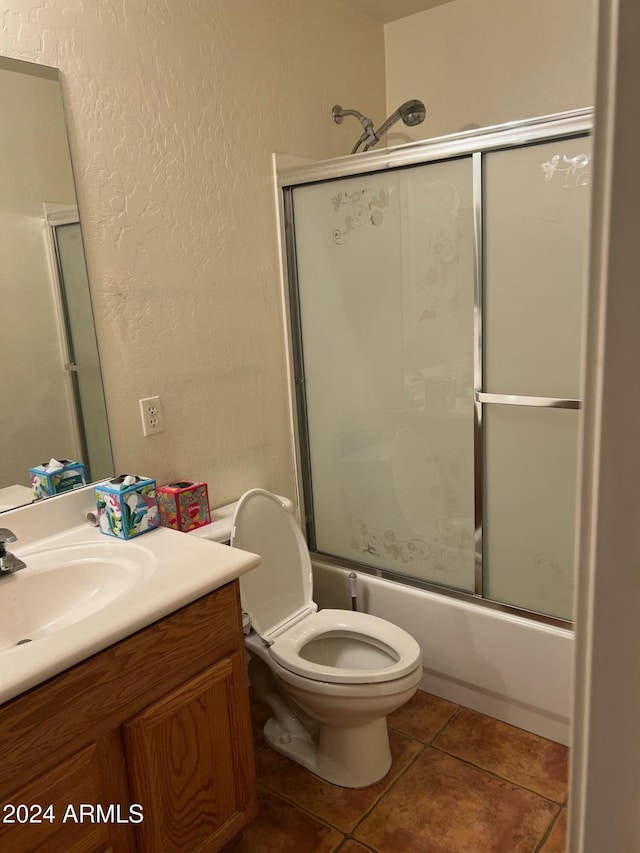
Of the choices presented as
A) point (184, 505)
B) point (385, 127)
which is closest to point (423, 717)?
point (184, 505)

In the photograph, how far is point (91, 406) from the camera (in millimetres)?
A: 1712

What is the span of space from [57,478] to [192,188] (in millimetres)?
948

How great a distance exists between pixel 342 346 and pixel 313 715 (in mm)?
1201

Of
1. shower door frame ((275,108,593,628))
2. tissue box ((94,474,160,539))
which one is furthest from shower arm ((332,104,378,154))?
tissue box ((94,474,160,539))

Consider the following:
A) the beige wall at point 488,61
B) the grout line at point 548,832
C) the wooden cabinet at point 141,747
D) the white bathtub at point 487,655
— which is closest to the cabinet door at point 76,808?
the wooden cabinet at point 141,747

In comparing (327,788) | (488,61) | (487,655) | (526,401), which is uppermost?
(488,61)

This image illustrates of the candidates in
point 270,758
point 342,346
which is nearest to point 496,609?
point 270,758

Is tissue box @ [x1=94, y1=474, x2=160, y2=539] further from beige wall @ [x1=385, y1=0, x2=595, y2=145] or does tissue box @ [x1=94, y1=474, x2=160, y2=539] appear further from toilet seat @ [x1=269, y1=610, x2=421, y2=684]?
beige wall @ [x1=385, y1=0, x2=595, y2=145]

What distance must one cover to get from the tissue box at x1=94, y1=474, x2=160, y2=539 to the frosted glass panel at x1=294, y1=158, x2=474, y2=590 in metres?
0.87

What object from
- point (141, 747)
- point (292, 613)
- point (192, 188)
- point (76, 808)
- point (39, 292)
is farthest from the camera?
point (292, 613)

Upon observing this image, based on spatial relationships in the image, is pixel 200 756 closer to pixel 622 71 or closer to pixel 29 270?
pixel 29 270

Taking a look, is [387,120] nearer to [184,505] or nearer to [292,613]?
[184,505]

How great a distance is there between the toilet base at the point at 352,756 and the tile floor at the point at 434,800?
0.02 m

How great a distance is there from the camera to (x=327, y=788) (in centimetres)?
184
